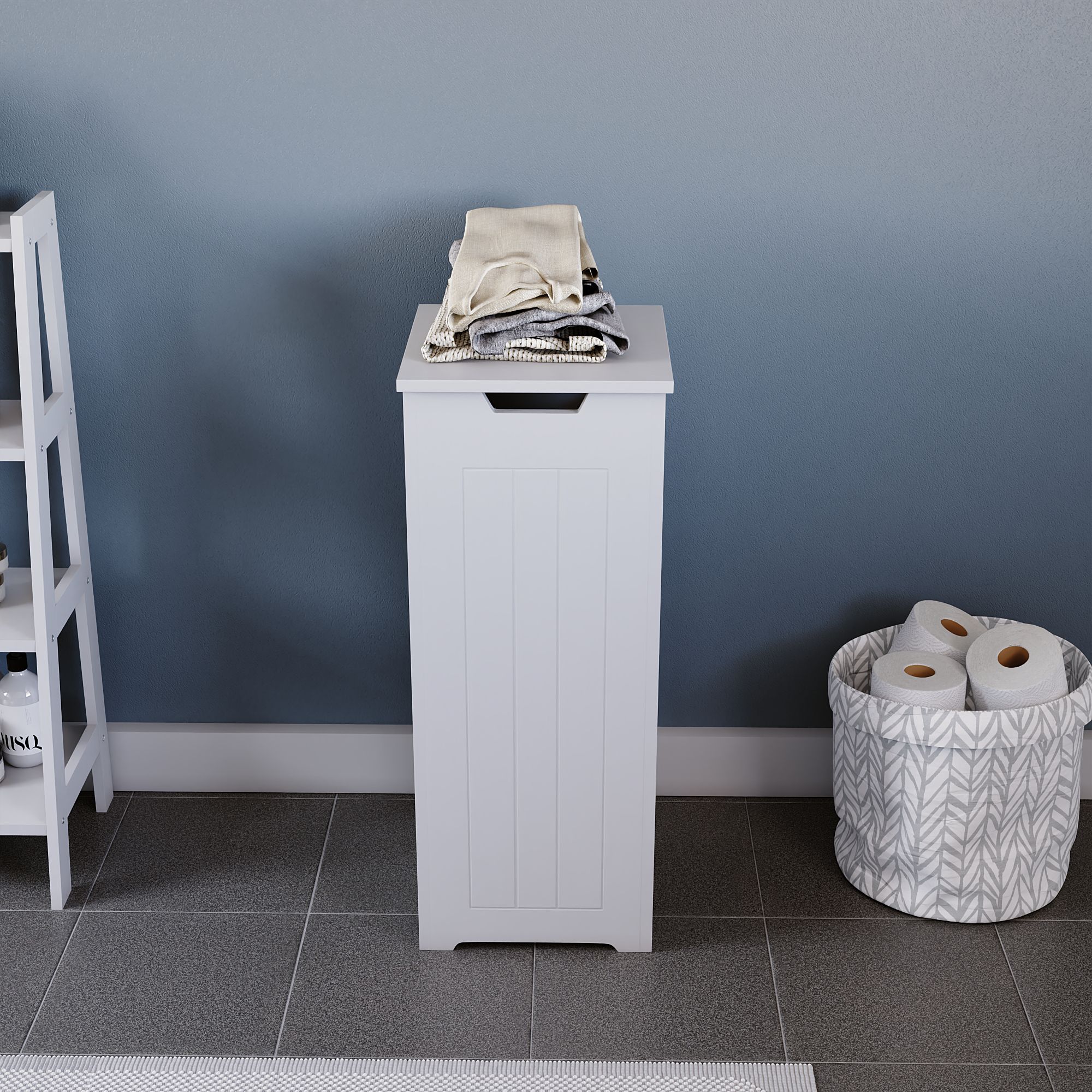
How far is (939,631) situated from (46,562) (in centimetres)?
136

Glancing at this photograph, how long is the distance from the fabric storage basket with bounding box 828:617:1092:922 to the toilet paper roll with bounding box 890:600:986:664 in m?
0.13

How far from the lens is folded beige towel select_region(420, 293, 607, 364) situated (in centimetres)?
169

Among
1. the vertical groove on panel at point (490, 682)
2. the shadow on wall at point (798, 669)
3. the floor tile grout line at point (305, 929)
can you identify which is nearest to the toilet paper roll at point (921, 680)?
the shadow on wall at point (798, 669)

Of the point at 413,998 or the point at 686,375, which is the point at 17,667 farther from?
the point at 686,375

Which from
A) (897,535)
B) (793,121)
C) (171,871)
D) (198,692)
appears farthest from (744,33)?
(171,871)

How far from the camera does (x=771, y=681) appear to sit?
7.49 feet

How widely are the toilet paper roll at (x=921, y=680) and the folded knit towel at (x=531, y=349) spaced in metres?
0.68

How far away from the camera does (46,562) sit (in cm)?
193

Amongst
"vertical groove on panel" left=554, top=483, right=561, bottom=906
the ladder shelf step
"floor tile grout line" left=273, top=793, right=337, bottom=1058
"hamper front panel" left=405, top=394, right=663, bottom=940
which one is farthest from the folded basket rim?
the ladder shelf step

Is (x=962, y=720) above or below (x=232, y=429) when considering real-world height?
below

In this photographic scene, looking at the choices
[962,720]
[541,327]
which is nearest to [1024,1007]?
[962,720]

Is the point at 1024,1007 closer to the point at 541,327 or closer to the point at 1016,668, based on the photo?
the point at 1016,668

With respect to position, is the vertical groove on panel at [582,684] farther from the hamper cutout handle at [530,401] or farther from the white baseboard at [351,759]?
the white baseboard at [351,759]

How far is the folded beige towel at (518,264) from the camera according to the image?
1.68 metres
